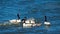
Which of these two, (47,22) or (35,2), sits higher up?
(35,2)

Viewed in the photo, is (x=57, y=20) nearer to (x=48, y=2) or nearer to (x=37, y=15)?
(x=37, y=15)

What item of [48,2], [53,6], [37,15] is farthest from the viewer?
[48,2]

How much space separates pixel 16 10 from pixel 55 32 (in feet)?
41.4

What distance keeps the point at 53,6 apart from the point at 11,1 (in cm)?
736

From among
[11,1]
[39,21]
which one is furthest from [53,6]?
[39,21]

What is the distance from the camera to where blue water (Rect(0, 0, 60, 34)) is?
2664 centimetres

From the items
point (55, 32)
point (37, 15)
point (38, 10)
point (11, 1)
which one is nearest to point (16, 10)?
point (38, 10)

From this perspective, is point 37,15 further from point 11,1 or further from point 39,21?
point 11,1

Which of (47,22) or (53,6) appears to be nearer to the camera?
(47,22)

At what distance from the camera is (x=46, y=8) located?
39219 millimetres

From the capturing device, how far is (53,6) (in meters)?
40.3

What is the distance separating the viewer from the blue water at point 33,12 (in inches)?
1049

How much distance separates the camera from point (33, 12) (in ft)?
118

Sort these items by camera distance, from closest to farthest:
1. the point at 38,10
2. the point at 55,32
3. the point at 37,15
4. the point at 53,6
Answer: the point at 55,32, the point at 37,15, the point at 38,10, the point at 53,6
